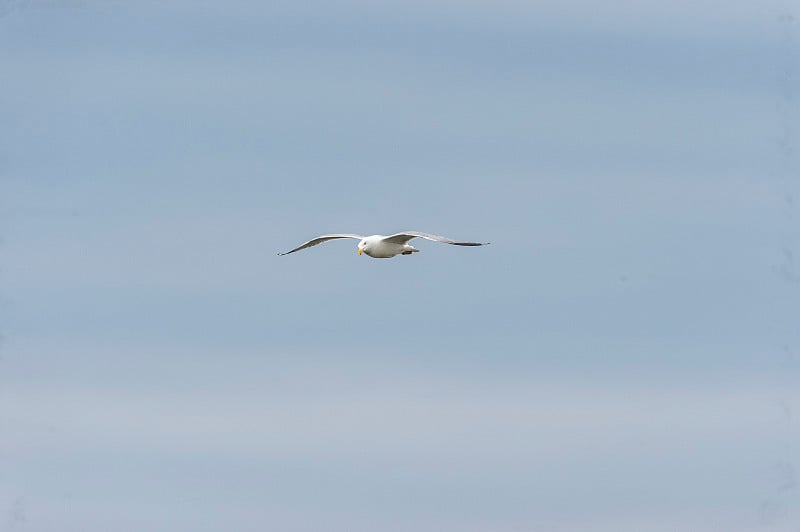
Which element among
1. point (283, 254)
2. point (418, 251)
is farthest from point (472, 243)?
point (283, 254)

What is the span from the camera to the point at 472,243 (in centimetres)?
13375

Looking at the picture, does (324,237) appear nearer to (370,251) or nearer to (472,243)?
(370,251)

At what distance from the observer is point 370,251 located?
475ft

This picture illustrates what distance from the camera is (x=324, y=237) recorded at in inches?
6270

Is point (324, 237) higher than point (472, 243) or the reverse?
higher

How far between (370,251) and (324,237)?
15000 mm

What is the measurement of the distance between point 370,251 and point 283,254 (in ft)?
40.6

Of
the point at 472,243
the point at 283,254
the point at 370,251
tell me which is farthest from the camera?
the point at 283,254

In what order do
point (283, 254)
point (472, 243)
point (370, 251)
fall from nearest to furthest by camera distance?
point (472, 243), point (370, 251), point (283, 254)

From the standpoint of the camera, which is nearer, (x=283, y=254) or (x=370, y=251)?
(x=370, y=251)

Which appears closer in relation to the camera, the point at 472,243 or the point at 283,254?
the point at 472,243

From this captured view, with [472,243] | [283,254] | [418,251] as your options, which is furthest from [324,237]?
[472,243]

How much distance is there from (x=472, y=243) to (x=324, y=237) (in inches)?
1101

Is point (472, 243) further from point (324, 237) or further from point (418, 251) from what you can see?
point (324, 237)
